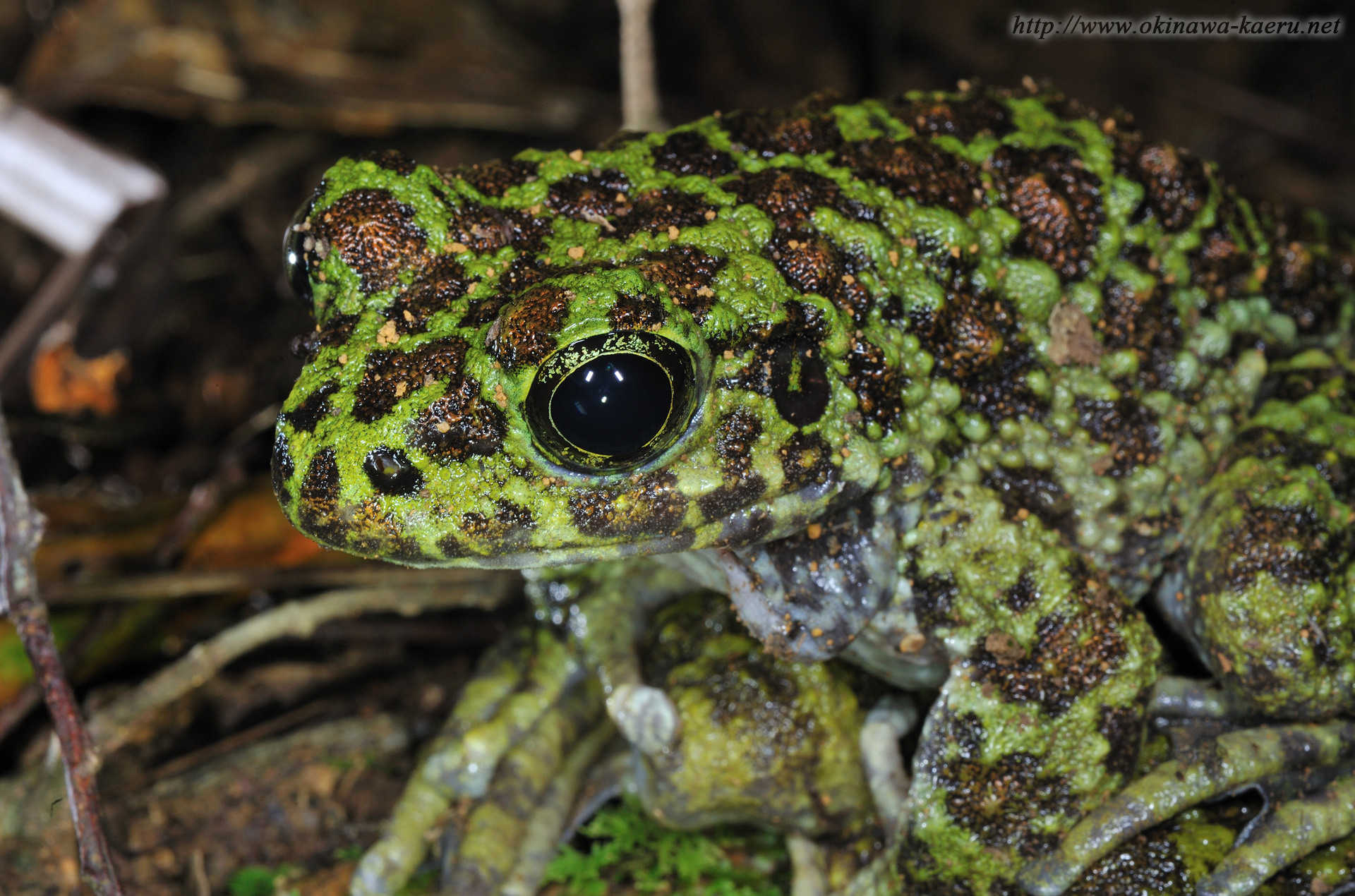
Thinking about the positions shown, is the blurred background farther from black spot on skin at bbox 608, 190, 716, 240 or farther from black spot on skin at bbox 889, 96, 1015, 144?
black spot on skin at bbox 608, 190, 716, 240

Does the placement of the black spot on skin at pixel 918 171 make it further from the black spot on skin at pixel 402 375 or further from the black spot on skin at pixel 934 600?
the black spot on skin at pixel 402 375

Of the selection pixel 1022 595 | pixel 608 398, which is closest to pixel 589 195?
pixel 608 398

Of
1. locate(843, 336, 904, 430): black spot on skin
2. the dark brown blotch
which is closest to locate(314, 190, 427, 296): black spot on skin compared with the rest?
locate(843, 336, 904, 430): black spot on skin

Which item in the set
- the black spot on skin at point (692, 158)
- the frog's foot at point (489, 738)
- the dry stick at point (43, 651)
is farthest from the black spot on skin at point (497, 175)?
the frog's foot at point (489, 738)

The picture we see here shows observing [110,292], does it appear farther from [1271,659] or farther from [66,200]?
[1271,659]

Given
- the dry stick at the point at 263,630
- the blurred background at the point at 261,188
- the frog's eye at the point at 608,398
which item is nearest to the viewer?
the frog's eye at the point at 608,398

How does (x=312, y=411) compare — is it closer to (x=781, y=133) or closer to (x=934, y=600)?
(x=781, y=133)

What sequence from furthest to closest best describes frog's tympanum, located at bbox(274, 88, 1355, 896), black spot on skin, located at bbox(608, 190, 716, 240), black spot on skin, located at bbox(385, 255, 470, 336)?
1. black spot on skin, located at bbox(608, 190, 716, 240)
2. black spot on skin, located at bbox(385, 255, 470, 336)
3. frog's tympanum, located at bbox(274, 88, 1355, 896)
